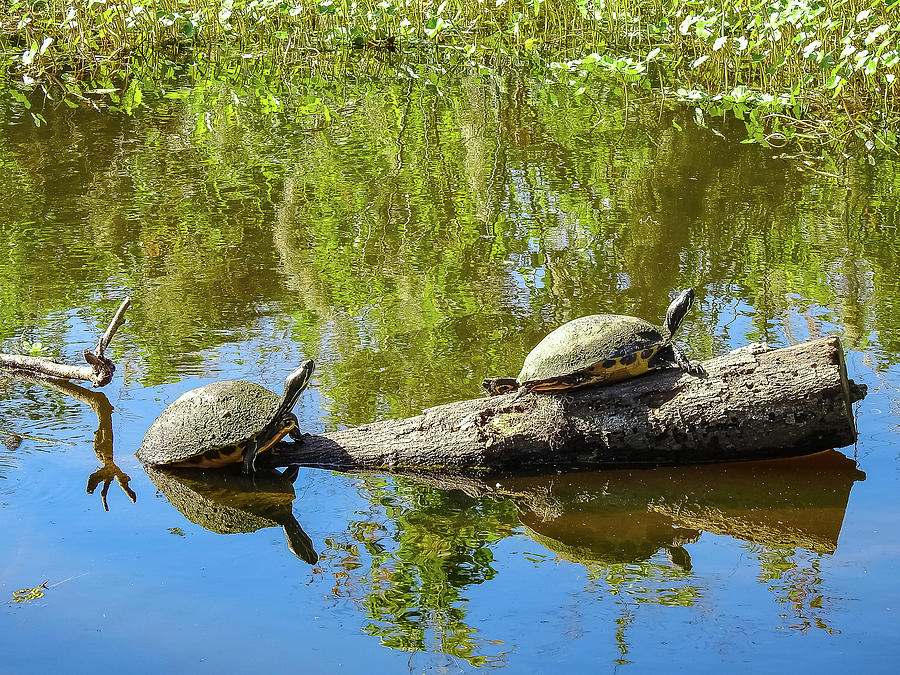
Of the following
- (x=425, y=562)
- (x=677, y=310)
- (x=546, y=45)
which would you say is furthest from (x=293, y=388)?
(x=546, y=45)

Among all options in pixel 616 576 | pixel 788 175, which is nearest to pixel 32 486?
pixel 616 576

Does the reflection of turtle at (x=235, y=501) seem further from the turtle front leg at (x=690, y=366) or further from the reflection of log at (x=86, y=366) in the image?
the turtle front leg at (x=690, y=366)

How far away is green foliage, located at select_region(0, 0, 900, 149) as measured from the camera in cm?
788

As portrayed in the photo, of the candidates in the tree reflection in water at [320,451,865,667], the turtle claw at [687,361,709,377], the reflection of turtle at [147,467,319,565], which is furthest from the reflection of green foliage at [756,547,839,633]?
the reflection of turtle at [147,467,319,565]

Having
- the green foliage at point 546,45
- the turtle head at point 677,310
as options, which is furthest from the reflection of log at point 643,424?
the green foliage at point 546,45

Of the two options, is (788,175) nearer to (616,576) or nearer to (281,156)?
(281,156)

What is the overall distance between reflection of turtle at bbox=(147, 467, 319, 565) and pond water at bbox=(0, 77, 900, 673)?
0.05ft

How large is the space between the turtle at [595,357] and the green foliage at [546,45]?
4.15 meters

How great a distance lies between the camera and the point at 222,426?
3.62 meters

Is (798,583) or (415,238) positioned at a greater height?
(415,238)

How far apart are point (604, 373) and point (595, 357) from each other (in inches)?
3.3

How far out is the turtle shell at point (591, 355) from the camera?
362cm

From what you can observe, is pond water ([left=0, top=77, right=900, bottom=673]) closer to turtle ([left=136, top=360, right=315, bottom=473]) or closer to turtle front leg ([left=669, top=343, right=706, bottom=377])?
turtle ([left=136, top=360, right=315, bottom=473])

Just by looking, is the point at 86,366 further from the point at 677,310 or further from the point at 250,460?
the point at 677,310
